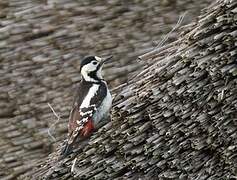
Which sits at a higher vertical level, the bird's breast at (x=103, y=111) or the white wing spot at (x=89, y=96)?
the white wing spot at (x=89, y=96)

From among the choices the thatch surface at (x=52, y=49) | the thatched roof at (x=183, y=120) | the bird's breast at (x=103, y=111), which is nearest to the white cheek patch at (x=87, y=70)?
the bird's breast at (x=103, y=111)

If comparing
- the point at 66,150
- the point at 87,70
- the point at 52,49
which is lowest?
the point at 66,150

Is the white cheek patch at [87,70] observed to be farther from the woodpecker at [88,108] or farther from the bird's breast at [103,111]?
the bird's breast at [103,111]

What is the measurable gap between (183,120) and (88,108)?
74 centimetres

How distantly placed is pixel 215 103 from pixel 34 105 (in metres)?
2.28

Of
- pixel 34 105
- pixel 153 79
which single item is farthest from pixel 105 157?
pixel 34 105

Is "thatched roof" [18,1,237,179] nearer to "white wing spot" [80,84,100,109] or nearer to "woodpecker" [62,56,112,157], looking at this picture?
"woodpecker" [62,56,112,157]

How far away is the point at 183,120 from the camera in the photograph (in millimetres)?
6047

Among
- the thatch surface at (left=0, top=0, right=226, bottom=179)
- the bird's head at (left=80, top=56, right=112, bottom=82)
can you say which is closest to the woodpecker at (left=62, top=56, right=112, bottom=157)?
the bird's head at (left=80, top=56, right=112, bottom=82)

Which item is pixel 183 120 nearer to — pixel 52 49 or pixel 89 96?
pixel 89 96

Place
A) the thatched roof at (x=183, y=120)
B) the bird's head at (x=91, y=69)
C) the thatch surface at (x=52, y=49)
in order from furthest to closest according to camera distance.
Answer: the thatch surface at (x=52, y=49) → the bird's head at (x=91, y=69) → the thatched roof at (x=183, y=120)

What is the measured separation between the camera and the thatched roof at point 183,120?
Result: 5988mm

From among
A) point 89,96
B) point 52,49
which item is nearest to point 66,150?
point 89,96

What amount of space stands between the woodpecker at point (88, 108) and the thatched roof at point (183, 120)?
0.32 feet
